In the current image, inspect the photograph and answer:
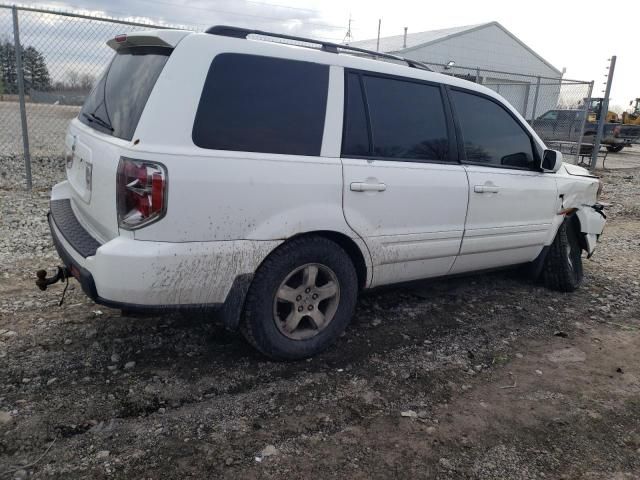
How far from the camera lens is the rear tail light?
254 centimetres

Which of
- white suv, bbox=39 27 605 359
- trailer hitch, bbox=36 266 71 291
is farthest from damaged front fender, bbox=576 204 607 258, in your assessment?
trailer hitch, bbox=36 266 71 291

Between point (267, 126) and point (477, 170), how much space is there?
182cm

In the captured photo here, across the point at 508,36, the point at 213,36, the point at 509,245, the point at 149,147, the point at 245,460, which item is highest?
the point at 508,36

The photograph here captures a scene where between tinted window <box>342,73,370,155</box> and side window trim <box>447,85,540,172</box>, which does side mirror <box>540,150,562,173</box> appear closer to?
side window trim <box>447,85,540,172</box>

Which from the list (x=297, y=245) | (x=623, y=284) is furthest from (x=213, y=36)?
(x=623, y=284)

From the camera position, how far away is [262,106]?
2896mm

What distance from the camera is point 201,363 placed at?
325 centimetres

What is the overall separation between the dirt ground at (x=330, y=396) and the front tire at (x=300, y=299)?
175 millimetres

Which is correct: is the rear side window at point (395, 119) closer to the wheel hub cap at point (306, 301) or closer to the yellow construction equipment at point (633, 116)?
the wheel hub cap at point (306, 301)

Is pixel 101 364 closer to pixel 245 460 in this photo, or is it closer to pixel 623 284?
pixel 245 460

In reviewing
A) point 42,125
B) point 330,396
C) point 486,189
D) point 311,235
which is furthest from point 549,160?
point 42,125

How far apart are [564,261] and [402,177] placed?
2.47 meters

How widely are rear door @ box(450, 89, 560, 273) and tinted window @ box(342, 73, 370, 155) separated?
0.95 metres

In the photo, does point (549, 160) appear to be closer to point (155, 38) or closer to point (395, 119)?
point (395, 119)
